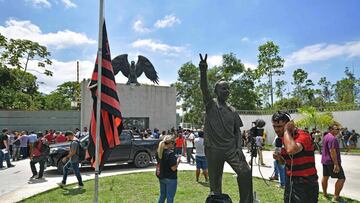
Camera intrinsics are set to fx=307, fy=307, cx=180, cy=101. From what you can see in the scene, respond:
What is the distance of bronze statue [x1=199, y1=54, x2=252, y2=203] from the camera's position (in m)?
4.58

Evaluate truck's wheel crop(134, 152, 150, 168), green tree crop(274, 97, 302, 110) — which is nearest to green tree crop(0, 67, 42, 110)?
truck's wheel crop(134, 152, 150, 168)

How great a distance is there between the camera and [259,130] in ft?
16.8

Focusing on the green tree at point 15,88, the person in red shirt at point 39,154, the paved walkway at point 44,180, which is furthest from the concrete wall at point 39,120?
the person in red shirt at point 39,154

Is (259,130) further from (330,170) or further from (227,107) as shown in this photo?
(330,170)

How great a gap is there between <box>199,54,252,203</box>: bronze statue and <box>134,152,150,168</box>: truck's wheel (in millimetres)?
9444

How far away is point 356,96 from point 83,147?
39.5 metres

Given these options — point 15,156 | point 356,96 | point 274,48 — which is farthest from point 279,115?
point 356,96

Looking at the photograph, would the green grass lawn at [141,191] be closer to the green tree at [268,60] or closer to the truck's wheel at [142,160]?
the truck's wheel at [142,160]

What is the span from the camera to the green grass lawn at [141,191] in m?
7.90

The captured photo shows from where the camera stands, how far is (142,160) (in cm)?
1398

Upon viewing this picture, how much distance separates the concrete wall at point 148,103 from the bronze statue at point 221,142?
67.7ft

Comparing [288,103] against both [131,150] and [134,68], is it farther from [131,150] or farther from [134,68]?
[131,150]

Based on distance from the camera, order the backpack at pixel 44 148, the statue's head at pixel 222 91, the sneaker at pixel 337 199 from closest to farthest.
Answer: the statue's head at pixel 222 91, the sneaker at pixel 337 199, the backpack at pixel 44 148

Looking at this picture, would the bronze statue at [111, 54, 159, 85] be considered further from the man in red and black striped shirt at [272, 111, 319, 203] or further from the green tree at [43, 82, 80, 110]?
the green tree at [43, 82, 80, 110]
